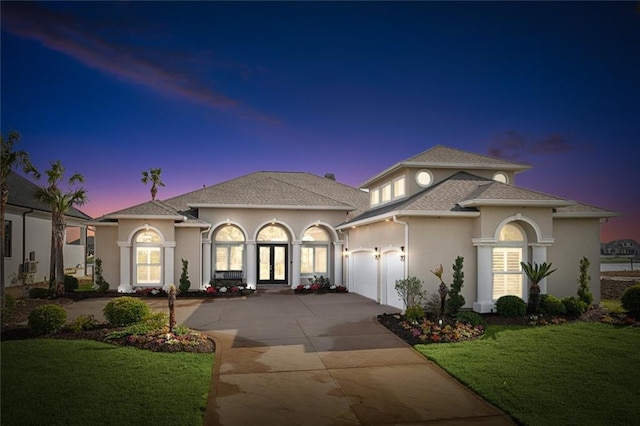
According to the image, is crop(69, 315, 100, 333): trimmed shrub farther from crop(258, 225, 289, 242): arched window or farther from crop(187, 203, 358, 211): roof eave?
crop(258, 225, 289, 242): arched window

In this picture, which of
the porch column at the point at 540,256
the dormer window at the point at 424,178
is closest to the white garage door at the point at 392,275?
the dormer window at the point at 424,178

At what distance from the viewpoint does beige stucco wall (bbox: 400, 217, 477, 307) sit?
14.5m

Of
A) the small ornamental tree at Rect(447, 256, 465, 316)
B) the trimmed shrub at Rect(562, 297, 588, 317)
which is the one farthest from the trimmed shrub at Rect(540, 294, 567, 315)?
the small ornamental tree at Rect(447, 256, 465, 316)

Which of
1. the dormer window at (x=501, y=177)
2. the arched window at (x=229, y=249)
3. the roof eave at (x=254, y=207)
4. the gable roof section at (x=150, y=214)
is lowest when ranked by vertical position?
the arched window at (x=229, y=249)

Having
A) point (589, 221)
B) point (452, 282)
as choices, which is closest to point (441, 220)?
point (452, 282)

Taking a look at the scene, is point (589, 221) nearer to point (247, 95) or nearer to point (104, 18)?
point (247, 95)

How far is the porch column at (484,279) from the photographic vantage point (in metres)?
14.2

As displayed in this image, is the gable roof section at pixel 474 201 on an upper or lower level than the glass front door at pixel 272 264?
upper

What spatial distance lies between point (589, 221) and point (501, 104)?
24.7ft

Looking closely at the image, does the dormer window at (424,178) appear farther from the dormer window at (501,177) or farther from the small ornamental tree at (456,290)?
the small ornamental tree at (456,290)

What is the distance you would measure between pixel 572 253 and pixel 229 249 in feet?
55.9

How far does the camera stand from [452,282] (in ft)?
47.1

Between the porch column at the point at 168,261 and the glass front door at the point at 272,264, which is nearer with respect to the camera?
the porch column at the point at 168,261

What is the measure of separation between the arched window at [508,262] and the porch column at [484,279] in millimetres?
429
